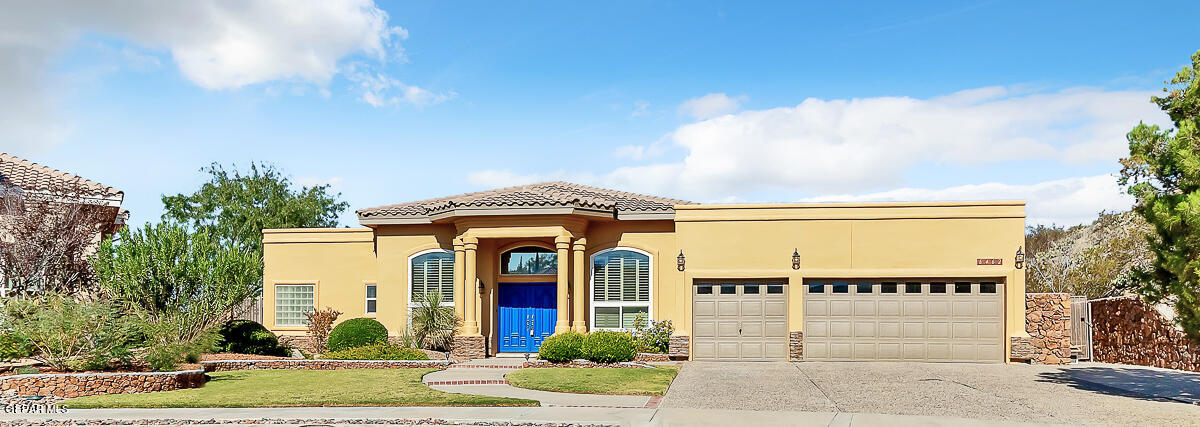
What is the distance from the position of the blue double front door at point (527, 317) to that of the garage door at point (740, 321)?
12.5ft

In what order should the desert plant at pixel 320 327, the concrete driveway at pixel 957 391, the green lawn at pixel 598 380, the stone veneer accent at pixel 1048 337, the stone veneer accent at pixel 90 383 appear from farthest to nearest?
the desert plant at pixel 320 327 < the stone veneer accent at pixel 1048 337 < the green lawn at pixel 598 380 < the stone veneer accent at pixel 90 383 < the concrete driveway at pixel 957 391

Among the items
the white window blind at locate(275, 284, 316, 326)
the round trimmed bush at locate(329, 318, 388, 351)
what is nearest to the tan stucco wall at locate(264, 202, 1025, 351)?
the round trimmed bush at locate(329, 318, 388, 351)

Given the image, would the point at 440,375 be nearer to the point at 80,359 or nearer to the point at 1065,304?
the point at 80,359

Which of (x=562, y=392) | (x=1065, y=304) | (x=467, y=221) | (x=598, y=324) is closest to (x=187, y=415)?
(x=562, y=392)

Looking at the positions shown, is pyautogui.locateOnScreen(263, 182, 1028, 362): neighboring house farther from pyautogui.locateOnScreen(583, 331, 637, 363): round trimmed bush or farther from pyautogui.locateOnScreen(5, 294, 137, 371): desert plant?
pyautogui.locateOnScreen(5, 294, 137, 371): desert plant

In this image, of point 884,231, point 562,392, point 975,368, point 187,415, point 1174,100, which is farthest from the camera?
point 884,231

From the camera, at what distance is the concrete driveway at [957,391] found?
12.8m

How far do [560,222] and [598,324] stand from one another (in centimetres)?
279

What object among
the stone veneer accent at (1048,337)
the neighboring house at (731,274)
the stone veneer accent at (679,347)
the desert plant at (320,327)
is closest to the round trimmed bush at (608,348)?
the stone veneer accent at (679,347)

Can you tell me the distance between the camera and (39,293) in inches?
809

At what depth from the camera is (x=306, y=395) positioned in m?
14.5

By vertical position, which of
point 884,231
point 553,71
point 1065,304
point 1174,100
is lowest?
point 1065,304

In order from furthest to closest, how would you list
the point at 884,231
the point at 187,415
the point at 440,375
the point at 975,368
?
the point at 884,231 < the point at 975,368 < the point at 440,375 < the point at 187,415

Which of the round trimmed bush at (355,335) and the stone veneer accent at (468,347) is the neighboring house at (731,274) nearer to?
the stone veneer accent at (468,347)
